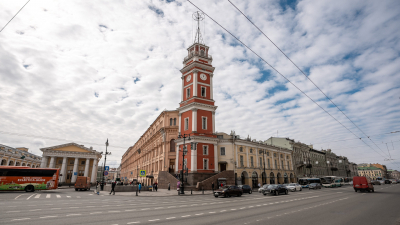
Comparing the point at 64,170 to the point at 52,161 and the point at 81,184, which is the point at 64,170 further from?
the point at 81,184

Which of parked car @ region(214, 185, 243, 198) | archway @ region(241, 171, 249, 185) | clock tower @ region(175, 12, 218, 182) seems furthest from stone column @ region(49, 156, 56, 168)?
parked car @ region(214, 185, 243, 198)

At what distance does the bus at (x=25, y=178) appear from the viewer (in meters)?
27.8

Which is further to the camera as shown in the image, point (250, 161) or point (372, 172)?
point (372, 172)

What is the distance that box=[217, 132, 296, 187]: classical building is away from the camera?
44.5 metres

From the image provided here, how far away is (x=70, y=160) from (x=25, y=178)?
2024 inches

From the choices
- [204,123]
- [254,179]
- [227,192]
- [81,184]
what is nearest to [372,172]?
[254,179]

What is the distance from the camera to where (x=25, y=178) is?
28.9 meters

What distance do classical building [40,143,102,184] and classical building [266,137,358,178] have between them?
61280mm

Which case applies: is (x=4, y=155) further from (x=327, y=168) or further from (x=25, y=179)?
(x=327, y=168)

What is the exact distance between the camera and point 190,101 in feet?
144

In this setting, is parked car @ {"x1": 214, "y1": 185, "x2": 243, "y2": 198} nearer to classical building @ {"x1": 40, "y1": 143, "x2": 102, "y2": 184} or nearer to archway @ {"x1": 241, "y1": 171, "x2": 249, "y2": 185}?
archway @ {"x1": 241, "y1": 171, "x2": 249, "y2": 185}

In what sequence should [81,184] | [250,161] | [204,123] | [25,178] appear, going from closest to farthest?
[25,178], [81,184], [204,123], [250,161]

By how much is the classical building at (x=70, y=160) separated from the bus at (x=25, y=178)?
41977 mm

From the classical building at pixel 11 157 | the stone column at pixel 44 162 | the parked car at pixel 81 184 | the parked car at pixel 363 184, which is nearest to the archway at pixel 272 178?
the parked car at pixel 363 184
